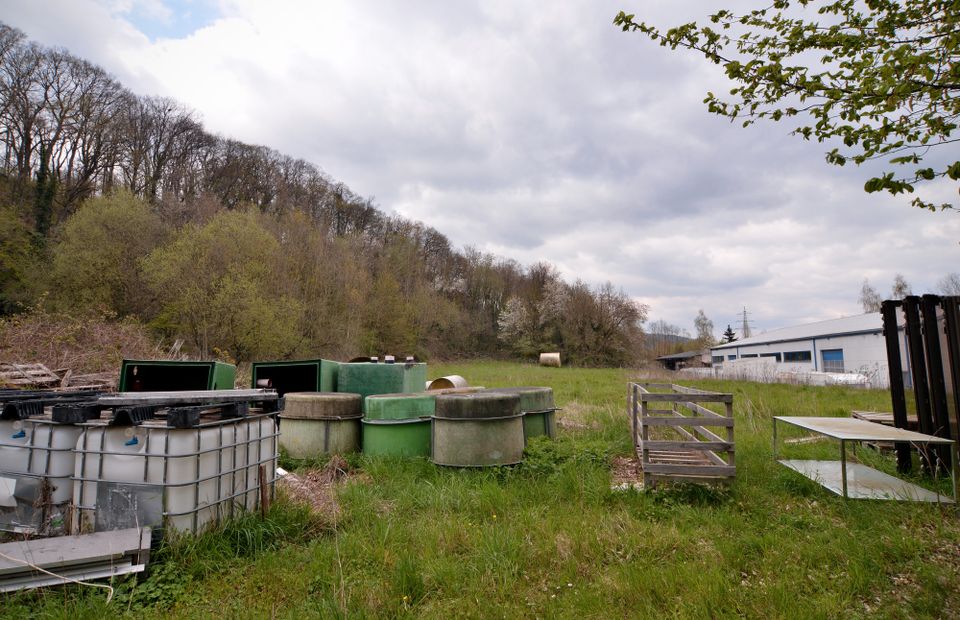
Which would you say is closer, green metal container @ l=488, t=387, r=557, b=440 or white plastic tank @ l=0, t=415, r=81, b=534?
white plastic tank @ l=0, t=415, r=81, b=534

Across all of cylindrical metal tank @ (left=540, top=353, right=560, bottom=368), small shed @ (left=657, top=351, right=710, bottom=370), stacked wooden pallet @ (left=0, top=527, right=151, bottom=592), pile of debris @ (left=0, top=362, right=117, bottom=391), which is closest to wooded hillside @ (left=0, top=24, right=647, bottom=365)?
cylindrical metal tank @ (left=540, top=353, right=560, bottom=368)

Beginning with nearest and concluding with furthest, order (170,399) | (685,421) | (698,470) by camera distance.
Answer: (170,399) < (698,470) < (685,421)

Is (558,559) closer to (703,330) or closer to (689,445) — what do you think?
(689,445)

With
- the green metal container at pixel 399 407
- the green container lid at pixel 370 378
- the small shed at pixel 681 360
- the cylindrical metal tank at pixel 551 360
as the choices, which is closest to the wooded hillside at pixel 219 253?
the cylindrical metal tank at pixel 551 360

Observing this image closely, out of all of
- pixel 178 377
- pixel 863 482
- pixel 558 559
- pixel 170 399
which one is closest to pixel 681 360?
pixel 863 482

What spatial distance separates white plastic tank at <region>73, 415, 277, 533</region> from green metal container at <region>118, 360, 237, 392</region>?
4.24m

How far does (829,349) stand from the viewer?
34750 mm

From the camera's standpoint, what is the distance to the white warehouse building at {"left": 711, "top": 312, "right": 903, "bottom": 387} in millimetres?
29544

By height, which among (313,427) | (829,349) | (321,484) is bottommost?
(321,484)

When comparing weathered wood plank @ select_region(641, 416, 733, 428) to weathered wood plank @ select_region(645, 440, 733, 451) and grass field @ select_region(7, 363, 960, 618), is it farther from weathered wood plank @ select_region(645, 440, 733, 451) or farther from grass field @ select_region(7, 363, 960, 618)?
grass field @ select_region(7, 363, 960, 618)

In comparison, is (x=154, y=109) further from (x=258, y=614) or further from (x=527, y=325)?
(x=258, y=614)

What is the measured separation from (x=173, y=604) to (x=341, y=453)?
3730 mm

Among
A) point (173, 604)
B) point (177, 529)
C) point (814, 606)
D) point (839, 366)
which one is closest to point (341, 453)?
point (177, 529)

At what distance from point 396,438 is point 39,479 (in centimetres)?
379
